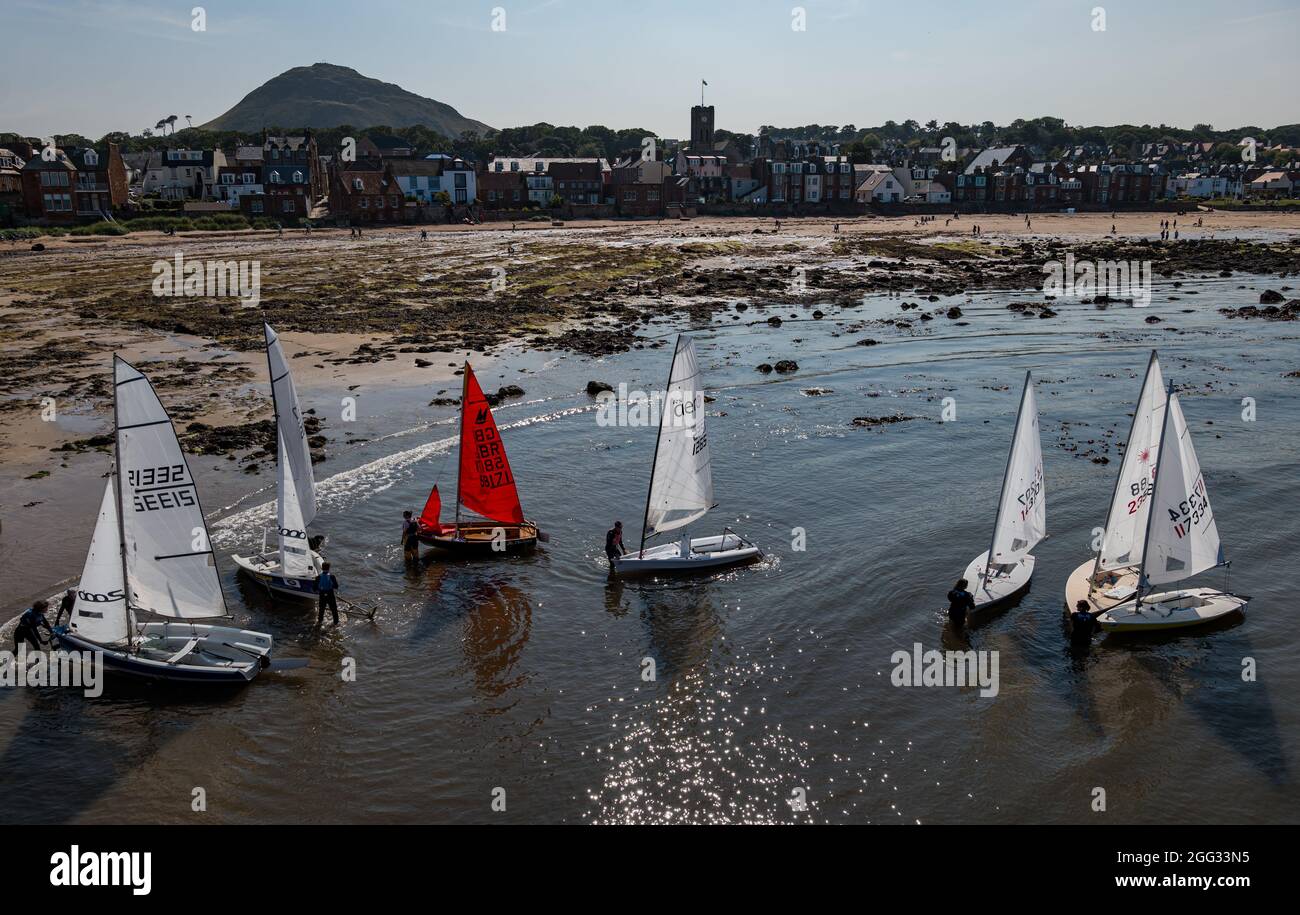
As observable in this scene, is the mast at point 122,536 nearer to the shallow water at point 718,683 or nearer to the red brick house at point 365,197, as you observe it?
the shallow water at point 718,683

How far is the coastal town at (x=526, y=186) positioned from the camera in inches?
4680

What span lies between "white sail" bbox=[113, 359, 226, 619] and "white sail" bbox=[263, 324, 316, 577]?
2.78 metres

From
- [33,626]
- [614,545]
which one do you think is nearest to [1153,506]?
[614,545]

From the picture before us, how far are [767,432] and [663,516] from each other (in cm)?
1364

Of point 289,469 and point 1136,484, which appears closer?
point 1136,484

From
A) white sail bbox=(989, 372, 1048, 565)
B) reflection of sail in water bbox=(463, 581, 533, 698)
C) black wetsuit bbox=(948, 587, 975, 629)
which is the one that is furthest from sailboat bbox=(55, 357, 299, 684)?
white sail bbox=(989, 372, 1048, 565)

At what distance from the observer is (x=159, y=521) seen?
1972 centimetres

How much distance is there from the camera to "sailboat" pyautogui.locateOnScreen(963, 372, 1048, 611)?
2253 cm

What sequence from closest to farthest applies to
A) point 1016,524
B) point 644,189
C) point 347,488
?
point 1016,524, point 347,488, point 644,189

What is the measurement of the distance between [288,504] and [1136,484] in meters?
20.7

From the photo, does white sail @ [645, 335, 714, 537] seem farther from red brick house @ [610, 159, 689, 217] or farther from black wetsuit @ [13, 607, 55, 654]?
red brick house @ [610, 159, 689, 217]

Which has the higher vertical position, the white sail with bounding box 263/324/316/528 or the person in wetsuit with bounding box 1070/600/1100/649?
the white sail with bounding box 263/324/316/528

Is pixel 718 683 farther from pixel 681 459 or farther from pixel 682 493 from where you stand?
pixel 681 459
